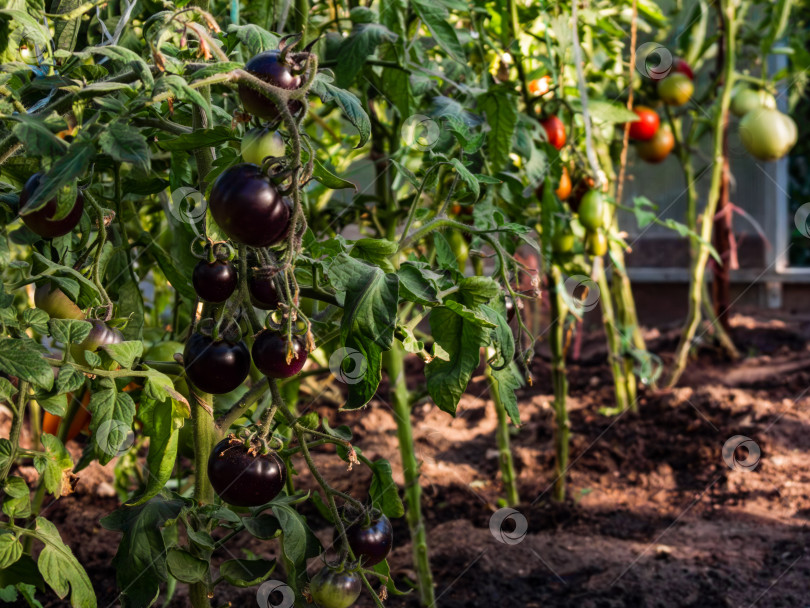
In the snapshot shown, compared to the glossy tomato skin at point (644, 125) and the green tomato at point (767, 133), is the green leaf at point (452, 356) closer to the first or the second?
the glossy tomato skin at point (644, 125)

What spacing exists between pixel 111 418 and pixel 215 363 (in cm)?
10

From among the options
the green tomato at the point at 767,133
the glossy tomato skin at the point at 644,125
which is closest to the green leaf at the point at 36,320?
the glossy tomato skin at the point at 644,125

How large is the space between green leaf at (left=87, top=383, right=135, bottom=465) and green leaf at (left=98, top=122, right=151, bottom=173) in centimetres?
24

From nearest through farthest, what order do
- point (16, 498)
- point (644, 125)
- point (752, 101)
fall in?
point (16, 498), point (644, 125), point (752, 101)

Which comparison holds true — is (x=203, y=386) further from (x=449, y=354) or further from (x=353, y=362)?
(x=449, y=354)

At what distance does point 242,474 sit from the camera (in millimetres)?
729

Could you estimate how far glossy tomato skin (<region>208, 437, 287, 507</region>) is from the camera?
0.73m

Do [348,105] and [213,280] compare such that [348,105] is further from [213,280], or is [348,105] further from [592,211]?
[592,211]

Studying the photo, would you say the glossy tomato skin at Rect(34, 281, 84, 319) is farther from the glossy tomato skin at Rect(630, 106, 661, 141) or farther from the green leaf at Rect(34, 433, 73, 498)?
the glossy tomato skin at Rect(630, 106, 661, 141)

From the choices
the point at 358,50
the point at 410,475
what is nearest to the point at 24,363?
the point at 358,50

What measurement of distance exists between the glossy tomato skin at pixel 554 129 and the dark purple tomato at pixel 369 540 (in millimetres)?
1094

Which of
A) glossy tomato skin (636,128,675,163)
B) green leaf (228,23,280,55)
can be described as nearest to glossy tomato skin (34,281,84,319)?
green leaf (228,23,280,55)

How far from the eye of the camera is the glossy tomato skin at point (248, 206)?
1.88 ft

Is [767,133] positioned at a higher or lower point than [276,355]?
lower
